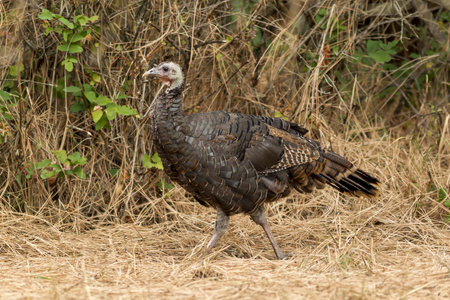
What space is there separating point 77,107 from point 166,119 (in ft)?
4.61

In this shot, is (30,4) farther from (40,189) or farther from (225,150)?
(225,150)

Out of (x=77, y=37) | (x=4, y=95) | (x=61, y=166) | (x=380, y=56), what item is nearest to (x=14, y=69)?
(x=4, y=95)

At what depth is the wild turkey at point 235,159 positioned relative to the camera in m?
3.93

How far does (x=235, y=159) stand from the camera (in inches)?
159

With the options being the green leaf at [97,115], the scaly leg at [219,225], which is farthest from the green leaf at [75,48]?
the scaly leg at [219,225]

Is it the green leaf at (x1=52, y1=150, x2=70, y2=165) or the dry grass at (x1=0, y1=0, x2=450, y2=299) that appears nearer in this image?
the dry grass at (x1=0, y1=0, x2=450, y2=299)

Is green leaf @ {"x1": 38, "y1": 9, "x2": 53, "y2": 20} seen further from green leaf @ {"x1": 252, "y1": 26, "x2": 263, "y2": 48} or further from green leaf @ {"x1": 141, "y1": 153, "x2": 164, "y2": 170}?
green leaf @ {"x1": 252, "y1": 26, "x2": 263, "y2": 48}

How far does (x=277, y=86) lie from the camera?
5734 millimetres

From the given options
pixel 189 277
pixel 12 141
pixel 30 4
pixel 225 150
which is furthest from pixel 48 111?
pixel 189 277

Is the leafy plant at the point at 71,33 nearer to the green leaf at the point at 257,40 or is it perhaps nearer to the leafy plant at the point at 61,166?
the leafy plant at the point at 61,166

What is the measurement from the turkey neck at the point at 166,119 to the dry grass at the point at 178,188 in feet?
2.77

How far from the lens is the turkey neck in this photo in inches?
153

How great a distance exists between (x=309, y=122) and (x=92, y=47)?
2.11m

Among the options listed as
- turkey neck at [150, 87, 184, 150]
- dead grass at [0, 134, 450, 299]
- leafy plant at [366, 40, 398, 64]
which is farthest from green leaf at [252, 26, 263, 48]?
turkey neck at [150, 87, 184, 150]
